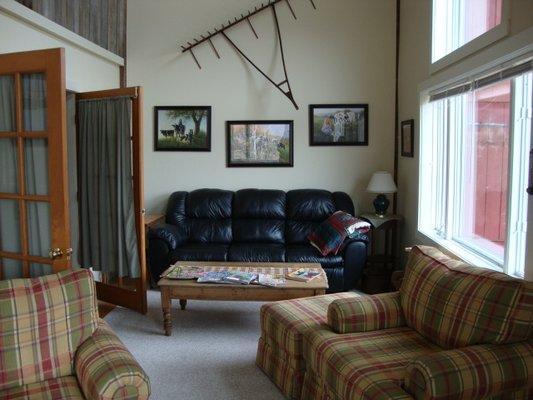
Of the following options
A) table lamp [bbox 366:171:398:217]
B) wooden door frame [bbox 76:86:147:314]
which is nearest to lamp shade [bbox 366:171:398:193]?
table lamp [bbox 366:171:398:217]

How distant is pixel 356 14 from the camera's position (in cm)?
509

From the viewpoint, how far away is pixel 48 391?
1.87m

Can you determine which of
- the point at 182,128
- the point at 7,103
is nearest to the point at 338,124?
the point at 182,128

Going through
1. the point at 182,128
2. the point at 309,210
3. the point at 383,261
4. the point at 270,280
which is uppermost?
the point at 182,128

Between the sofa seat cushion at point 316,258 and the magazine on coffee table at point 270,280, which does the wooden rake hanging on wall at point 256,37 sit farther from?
the magazine on coffee table at point 270,280

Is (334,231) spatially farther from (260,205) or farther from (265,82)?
(265,82)

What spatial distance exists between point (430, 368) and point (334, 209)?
321 cm

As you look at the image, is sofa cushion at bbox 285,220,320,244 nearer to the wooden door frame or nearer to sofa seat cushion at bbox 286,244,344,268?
sofa seat cushion at bbox 286,244,344,268

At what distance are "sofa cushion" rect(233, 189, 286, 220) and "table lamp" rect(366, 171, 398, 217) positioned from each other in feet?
3.06

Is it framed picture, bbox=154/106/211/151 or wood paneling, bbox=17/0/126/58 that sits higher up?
wood paneling, bbox=17/0/126/58

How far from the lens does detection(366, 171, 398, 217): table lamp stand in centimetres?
473

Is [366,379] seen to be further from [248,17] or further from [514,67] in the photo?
[248,17]

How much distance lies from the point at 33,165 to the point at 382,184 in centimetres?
328

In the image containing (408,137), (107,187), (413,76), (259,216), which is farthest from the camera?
(259,216)
